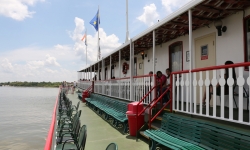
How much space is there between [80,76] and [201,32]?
30.9 meters

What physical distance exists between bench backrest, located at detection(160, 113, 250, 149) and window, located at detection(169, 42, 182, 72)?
3.82 meters

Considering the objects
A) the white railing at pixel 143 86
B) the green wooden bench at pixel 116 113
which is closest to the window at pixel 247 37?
the white railing at pixel 143 86

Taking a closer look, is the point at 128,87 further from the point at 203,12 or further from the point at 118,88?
the point at 203,12

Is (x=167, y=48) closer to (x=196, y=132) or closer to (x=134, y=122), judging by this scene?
(x=134, y=122)

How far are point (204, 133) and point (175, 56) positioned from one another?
209 inches

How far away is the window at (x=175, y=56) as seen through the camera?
851 cm

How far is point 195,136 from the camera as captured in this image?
415cm

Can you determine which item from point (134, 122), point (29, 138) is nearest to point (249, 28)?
point (134, 122)

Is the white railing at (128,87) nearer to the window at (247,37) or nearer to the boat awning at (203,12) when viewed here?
the boat awning at (203,12)

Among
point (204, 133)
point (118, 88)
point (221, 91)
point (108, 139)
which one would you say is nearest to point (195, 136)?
point (204, 133)

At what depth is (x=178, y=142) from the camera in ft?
13.7

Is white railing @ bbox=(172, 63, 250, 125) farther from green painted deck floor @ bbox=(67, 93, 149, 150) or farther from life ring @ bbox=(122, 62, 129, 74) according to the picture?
life ring @ bbox=(122, 62, 129, 74)

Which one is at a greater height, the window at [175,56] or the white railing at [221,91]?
the window at [175,56]

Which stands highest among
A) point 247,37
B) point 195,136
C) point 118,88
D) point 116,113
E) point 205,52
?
point 247,37
